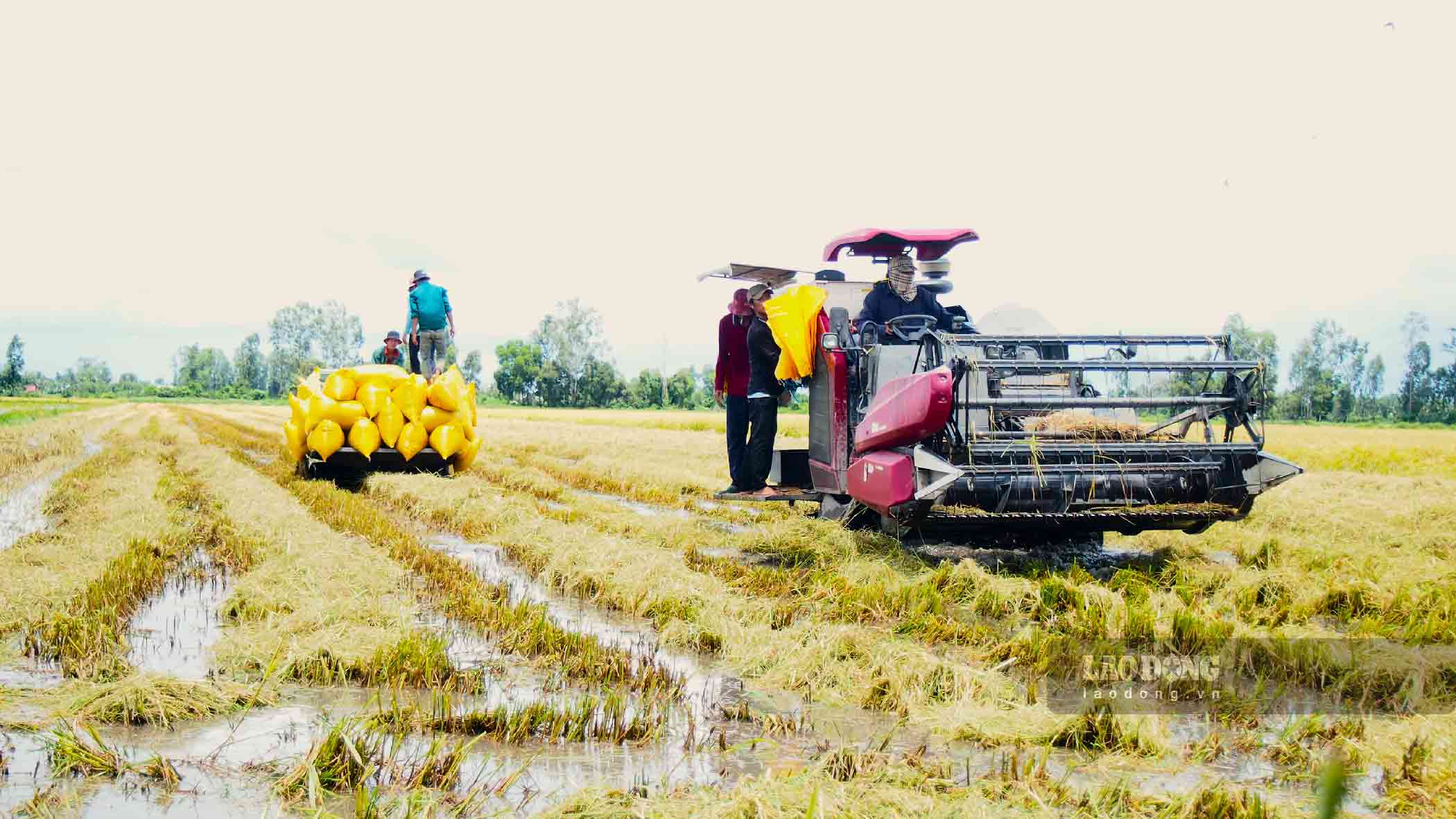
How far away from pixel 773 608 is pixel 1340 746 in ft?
8.08

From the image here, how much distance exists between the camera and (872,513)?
23.0 feet

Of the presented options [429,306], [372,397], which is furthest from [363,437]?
Answer: [429,306]

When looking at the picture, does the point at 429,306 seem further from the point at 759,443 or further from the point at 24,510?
the point at 759,443

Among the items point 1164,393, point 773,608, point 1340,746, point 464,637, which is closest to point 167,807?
point 464,637

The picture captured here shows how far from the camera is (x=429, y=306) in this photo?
10680 mm

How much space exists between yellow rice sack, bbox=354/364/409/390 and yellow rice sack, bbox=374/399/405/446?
20cm

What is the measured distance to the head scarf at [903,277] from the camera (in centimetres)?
704

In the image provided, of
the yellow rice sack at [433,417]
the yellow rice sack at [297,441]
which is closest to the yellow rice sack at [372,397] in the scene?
the yellow rice sack at [433,417]

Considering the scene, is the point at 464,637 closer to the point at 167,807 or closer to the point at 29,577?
the point at 167,807

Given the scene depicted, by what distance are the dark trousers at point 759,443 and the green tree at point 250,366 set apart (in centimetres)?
11184

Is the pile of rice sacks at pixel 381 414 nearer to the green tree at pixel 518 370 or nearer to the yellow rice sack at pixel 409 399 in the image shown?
the yellow rice sack at pixel 409 399

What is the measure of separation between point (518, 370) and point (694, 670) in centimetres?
8378

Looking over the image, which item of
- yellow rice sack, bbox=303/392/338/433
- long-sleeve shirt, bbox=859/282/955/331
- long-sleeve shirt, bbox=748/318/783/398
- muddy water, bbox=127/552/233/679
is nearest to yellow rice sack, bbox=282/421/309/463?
yellow rice sack, bbox=303/392/338/433

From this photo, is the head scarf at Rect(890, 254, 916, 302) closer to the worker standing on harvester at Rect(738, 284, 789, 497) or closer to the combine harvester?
the combine harvester
